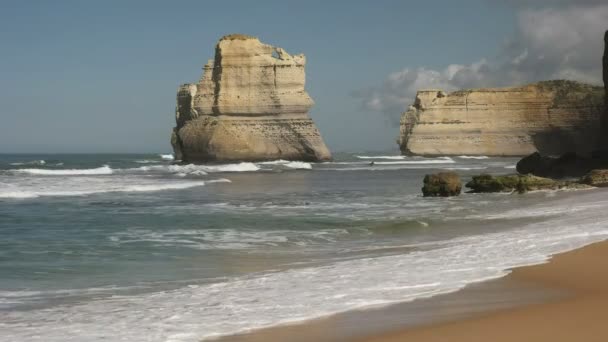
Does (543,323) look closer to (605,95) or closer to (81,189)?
(81,189)

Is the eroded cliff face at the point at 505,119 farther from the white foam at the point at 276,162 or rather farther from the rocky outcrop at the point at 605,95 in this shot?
the rocky outcrop at the point at 605,95

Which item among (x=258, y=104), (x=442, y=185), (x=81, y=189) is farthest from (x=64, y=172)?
(x=442, y=185)

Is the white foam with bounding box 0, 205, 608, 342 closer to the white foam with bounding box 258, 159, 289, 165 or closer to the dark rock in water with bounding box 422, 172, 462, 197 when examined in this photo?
the dark rock in water with bounding box 422, 172, 462, 197

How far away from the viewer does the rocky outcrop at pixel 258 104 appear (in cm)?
6291

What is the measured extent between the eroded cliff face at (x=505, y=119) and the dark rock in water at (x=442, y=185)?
70314mm

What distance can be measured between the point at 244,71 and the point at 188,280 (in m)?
56.0

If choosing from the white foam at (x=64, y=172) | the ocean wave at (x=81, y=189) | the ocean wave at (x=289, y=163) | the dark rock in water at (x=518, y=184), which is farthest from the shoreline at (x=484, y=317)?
the ocean wave at (x=289, y=163)

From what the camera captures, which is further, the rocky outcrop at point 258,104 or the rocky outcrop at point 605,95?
the rocky outcrop at point 258,104

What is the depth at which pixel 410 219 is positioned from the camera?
53.7ft

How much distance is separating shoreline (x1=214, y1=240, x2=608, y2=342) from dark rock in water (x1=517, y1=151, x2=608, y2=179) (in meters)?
25.7

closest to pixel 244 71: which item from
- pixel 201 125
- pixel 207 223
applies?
pixel 201 125

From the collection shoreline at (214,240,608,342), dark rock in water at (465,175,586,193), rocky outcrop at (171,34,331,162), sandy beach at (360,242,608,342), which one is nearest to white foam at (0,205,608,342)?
shoreline at (214,240,608,342)

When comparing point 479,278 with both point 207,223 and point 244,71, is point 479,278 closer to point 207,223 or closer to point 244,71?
point 207,223

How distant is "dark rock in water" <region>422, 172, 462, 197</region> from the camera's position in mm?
23609
